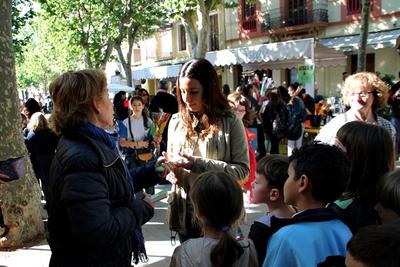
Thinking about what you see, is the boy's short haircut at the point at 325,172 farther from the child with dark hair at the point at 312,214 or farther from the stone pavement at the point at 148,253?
the stone pavement at the point at 148,253

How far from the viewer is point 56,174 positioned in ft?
6.32

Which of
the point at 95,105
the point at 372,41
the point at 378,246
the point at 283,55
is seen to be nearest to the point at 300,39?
the point at 283,55

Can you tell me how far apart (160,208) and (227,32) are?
72.9 feet

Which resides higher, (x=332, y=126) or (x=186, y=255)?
(x=332, y=126)

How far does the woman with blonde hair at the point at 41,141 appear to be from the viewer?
589 cm

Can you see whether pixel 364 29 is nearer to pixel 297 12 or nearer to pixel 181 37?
pixel 297 12

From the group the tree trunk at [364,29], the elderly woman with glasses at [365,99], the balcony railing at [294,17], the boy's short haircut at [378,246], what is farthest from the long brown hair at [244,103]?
the balcony railing at [294,17]

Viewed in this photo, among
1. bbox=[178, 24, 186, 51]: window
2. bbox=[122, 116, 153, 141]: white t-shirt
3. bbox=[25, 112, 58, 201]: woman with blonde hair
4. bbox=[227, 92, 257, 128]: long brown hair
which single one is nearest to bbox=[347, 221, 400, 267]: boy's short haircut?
bbox=[25, 112, 58, 201]: woman with blonde hair

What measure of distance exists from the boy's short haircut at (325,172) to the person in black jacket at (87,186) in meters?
0.82

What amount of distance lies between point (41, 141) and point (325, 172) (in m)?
5.01

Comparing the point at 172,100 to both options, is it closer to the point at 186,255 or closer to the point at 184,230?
the point at 184,230

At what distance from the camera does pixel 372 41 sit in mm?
16922

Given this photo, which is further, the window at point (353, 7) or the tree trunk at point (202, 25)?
the window at point (353, 7)

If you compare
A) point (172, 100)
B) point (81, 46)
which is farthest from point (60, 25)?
point (172, 100)
